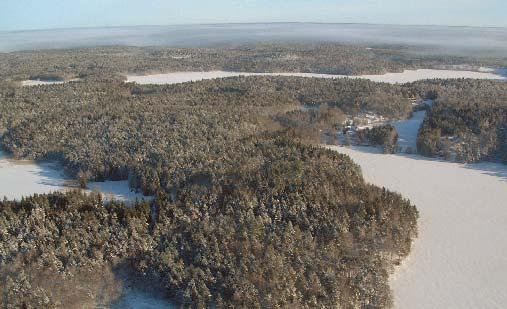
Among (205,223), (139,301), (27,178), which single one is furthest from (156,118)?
(139,301)

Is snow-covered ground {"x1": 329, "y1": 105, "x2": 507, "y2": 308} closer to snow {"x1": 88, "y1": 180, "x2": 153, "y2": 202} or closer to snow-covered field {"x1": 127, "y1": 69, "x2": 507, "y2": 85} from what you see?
snow {"x1": 88, "y1": 180, "x2": 153, "y2": 202}

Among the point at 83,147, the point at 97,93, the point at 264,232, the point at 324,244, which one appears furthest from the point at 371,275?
the point at 97,93

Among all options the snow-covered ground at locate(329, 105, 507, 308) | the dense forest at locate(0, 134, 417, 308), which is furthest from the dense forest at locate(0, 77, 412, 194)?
the snow-covered ground at locate(329, 105, 507, 308)

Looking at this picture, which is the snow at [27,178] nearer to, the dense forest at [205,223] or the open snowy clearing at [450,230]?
the dense forest at [205,223]

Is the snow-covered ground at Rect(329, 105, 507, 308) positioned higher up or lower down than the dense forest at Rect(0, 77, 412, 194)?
lower down

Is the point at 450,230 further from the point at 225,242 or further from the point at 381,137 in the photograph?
the point at 381,137

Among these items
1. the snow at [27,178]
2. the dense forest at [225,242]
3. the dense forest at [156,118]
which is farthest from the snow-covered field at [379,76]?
the dense forest at [225,242]
